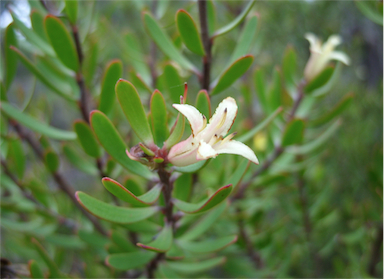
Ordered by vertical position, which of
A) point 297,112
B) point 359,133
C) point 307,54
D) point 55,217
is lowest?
point 55,217

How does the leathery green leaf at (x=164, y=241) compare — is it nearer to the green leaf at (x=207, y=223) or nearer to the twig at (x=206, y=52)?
→ the green leaf at (x=207, y=223)

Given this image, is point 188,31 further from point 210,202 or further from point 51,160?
point 51,160

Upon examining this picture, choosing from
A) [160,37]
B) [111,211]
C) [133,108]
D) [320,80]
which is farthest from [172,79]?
[320,80]

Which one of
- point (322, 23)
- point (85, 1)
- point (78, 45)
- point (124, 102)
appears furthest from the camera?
point (322, 23)

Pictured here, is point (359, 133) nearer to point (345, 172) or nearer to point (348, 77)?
point (345, 172)

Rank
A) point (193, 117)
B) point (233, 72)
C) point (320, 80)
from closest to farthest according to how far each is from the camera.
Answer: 1. point (193, 117)
2. point (233, 72)
3. point (320, 80)

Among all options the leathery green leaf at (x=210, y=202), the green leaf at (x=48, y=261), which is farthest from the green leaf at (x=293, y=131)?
the green leaf at (x=48, y=261)

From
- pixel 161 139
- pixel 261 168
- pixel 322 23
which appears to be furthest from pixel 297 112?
pixel 322 23
